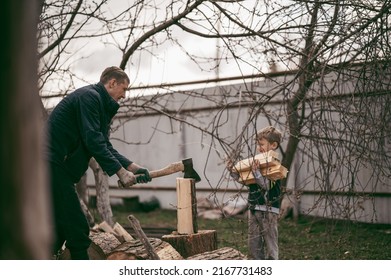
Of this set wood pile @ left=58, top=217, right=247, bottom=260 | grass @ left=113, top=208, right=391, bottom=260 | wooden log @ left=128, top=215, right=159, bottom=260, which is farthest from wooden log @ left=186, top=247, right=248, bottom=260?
wooden log @ left=128, top=215, right=159, bottom=260

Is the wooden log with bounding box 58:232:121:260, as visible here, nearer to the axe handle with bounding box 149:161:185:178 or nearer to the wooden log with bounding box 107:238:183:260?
the wooden log with bounding box 107:238:183:260

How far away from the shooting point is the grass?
16.8 feet

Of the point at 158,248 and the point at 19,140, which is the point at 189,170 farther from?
the point at 19,140

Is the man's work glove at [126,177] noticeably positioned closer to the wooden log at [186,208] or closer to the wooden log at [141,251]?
the wooden log at [141,251]

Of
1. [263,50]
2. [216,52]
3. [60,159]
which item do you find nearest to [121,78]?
[60,159]

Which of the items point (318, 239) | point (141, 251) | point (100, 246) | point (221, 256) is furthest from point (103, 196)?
Answer: point (318, 239)

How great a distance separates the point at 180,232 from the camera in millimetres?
4551

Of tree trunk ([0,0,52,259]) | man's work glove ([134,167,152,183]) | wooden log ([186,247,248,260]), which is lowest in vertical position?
wooden log ([186,247,248,260])

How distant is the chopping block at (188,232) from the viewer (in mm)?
4434

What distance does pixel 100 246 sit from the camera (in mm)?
4406

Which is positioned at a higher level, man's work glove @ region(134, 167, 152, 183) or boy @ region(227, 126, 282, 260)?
man's work glove @ region(134, 167, 152, 183)

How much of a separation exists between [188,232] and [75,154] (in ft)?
3.99

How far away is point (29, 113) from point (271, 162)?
3267 mm
